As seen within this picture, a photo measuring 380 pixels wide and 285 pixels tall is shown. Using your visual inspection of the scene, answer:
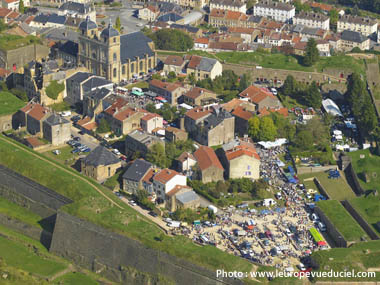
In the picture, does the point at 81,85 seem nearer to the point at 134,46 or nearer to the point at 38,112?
the point at 38,112

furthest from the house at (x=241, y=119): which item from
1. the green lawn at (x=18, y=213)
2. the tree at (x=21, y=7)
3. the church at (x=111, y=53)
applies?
the tree at (x=21, y=7)

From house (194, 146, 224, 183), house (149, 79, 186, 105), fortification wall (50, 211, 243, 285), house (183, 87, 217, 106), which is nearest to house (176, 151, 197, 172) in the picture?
house (194, 146, 224, 183)

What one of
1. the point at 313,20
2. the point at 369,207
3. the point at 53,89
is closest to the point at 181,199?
the point at 369,207

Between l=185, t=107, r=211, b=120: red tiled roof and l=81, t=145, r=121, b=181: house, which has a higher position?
l=185, t=107, r=211, b=120: red tiled roof

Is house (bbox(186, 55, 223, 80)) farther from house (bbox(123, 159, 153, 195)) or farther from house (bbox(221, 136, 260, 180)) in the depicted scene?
house (bbox(123, 159, 153, 195))

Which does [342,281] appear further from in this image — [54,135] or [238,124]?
[54,135]
